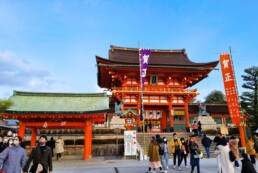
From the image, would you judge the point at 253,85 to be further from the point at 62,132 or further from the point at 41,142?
the point at 41,142

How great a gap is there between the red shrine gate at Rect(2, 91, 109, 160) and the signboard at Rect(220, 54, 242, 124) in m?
8.24

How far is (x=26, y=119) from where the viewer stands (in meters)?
14.3

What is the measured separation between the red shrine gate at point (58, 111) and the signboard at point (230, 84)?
824cm

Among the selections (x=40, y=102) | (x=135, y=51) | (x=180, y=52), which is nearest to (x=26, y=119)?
(x=40, y=102)

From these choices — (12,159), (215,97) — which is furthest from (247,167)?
(215,97)

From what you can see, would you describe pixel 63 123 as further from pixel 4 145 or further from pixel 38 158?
pixel 38 158

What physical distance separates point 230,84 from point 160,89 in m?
11.6

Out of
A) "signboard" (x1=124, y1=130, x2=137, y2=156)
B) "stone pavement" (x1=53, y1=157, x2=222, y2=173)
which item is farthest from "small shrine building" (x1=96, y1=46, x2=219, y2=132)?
"stone pavement" (x1=53, y1=157, x2=222, y2=173)

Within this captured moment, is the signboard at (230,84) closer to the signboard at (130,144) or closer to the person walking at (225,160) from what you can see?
the signboard at (130,144)

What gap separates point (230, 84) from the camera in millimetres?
Result: 12781

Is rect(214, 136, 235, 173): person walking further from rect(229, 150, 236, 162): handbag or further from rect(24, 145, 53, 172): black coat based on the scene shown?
rect(24, 145, 53, 172): black coat

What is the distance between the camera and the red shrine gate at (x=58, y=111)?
13.9 metres

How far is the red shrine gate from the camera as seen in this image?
1394 centimetres

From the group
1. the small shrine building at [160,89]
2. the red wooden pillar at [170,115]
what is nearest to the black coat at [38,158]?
the small shrine building at [160,89]
